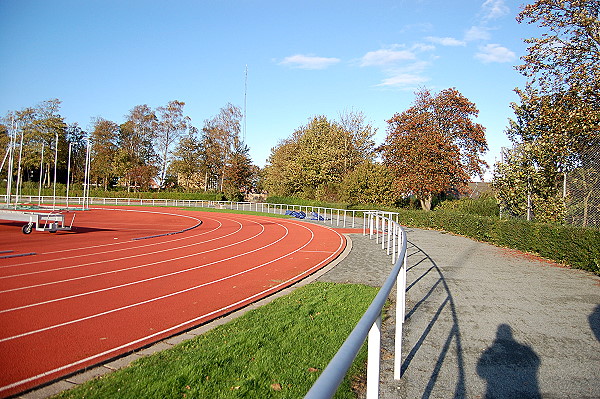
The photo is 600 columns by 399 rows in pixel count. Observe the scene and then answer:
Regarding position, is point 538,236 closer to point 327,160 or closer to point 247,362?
point 247,362

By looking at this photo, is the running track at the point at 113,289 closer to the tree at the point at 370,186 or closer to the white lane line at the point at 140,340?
the white lane line at the point at 140,340

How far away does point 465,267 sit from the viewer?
411 inches

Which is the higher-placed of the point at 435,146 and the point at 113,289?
the point at 435,146

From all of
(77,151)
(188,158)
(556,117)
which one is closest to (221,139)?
(188,158)

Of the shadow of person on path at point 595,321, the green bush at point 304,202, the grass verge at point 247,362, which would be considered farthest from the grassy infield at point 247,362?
the green bush at point 304,202

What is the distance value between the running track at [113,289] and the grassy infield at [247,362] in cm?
73

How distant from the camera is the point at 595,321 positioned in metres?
5.74

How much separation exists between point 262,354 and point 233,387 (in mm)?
769

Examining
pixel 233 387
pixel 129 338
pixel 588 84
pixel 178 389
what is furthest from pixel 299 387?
pixel 588 84

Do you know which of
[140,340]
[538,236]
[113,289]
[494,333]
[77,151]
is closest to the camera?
[140,340]

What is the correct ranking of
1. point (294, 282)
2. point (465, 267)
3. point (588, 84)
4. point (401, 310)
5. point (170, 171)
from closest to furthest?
1. point (401, 310)
2. point (294, 282)
3. point (465, 267)
4. point (588, 84)
5. point (170, 171)

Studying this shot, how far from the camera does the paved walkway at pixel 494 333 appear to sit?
12.0ft

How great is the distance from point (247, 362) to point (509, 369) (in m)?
2.82

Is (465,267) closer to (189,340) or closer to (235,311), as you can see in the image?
(235,311)
